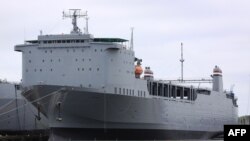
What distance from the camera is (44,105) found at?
1569 inches

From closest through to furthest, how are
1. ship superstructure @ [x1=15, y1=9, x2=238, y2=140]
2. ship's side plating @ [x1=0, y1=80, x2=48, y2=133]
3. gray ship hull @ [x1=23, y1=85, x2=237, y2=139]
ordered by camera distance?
gray ship hull @ [x1=23, y1=85, x2=237, y2=139]
ship superstructure @ [x1=15, y1=9, x2=238, y2=140]
ship's side plating @ [x1=0, y1=80, x2=48, y2=133]

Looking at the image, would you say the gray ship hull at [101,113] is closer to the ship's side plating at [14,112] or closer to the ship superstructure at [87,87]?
the ship superstructure at [87,87]

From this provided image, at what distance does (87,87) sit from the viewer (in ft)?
130

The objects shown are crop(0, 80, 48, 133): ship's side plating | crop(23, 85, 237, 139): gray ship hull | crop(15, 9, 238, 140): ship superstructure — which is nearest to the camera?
crop(23, 85, 237, 139): gray ship hull

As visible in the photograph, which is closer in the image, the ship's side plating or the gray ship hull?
the gray ship hull

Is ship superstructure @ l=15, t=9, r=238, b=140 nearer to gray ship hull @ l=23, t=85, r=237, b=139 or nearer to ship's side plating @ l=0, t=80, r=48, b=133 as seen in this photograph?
gray ship hull @ l=23, t=85, r=237, b=139

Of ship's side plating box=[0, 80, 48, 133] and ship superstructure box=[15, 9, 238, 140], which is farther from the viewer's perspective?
ship's side plating box=[0, 80, 48, 133]

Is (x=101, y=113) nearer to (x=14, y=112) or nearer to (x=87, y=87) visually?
(x=87, y=87)

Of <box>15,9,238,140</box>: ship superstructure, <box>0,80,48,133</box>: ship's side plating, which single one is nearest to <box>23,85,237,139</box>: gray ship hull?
<box>15,9,238,140</box>: ship superstructure

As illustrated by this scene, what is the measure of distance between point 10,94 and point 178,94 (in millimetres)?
16095

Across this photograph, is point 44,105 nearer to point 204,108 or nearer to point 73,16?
point 73,16

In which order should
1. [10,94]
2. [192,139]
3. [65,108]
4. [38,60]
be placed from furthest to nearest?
[192,139], [10,94], [38,60], [65,108]

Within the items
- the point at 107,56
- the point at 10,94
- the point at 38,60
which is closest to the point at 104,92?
the point at 107,56

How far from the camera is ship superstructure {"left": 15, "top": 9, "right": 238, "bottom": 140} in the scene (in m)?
39.0
